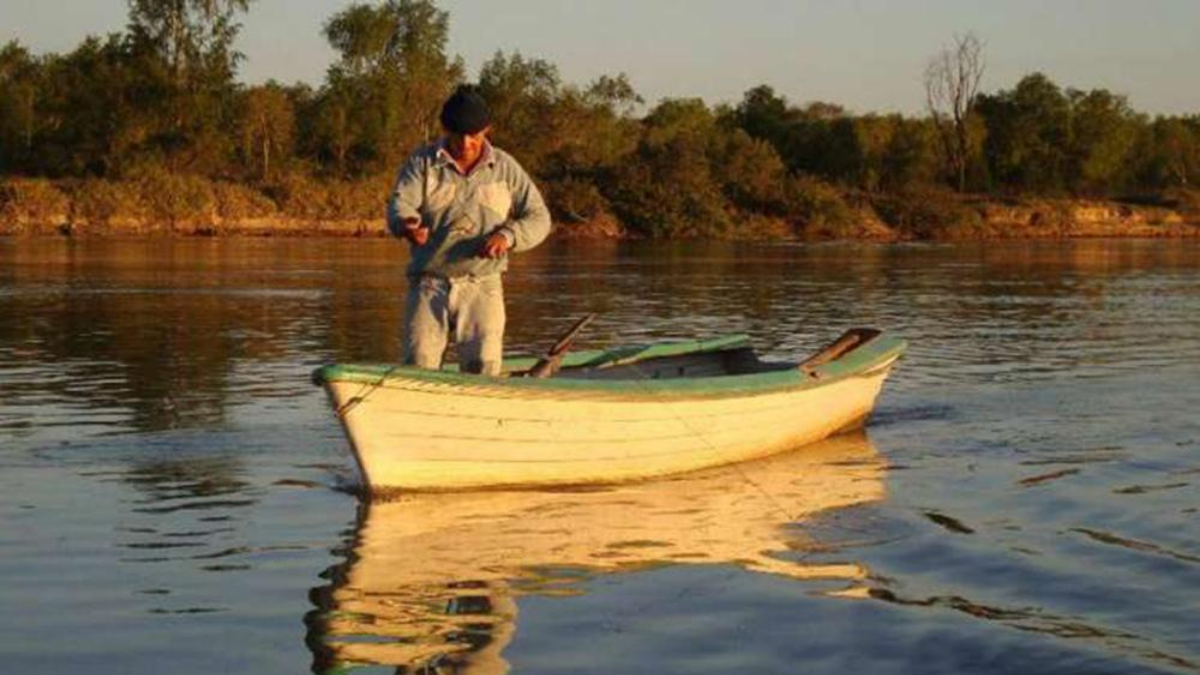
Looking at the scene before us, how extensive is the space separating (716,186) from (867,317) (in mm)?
51996

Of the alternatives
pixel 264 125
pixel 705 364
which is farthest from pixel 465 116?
pixel 264 125

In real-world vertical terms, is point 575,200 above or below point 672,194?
below

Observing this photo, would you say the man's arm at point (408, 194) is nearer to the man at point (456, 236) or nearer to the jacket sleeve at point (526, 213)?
the man at point (456, 236)

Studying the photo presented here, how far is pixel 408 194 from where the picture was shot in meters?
9.48

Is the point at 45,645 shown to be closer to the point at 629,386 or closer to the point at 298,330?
the point at 629,386

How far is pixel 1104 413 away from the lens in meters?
14.0

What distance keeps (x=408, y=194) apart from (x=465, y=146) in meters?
0.42

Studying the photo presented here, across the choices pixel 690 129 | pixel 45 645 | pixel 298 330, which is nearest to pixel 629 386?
pixel 45 645

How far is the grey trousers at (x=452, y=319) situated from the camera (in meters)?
9.56

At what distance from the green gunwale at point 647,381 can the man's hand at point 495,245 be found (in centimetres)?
68

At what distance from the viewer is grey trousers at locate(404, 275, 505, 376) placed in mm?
9562

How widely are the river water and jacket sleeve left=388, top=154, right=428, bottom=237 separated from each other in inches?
63.4

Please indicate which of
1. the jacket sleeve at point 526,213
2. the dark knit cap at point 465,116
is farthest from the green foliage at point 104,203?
the dark knit cap at point 465,116

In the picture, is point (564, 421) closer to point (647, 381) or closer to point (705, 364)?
point (647, 381)
